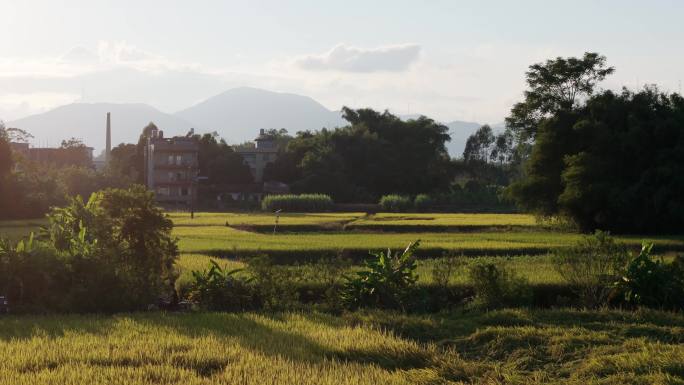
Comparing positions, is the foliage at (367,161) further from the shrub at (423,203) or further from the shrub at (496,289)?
the shrub at (496,289)

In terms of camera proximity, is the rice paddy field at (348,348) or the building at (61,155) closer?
the rice paddy field at (348,348)

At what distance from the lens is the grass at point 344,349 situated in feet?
26.4

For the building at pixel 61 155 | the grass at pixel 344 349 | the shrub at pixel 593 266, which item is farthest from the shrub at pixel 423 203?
the building at pixel 61 155

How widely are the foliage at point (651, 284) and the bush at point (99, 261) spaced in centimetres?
785

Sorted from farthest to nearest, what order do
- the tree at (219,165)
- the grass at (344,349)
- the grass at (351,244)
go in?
the tree at (219,165) < the grass at (351,244) < the grass at (344,349)

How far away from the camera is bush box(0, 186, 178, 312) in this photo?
41.9 ft

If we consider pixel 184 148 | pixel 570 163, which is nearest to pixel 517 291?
pixel 570 163

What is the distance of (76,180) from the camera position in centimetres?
5922

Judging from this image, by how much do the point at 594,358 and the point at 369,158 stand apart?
62329 millimetres

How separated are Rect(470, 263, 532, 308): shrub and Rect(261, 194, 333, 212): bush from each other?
144 feet

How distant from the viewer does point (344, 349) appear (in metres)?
9.38

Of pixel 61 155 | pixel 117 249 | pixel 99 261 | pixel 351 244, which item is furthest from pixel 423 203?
pixel 61 155

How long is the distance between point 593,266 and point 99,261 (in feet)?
28.1

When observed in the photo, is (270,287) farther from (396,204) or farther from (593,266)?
(396,204)
